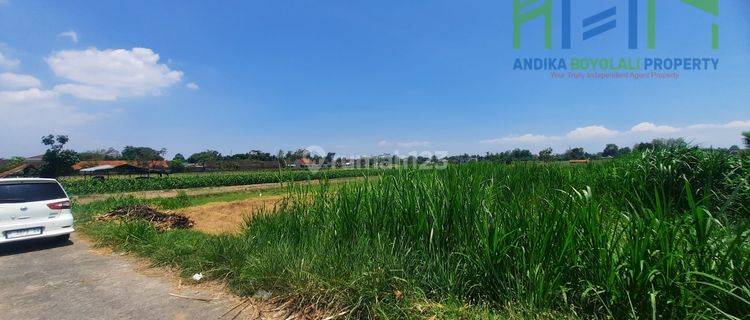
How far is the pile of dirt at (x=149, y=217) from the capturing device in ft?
29.2

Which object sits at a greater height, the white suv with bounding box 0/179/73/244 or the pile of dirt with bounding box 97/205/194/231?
the white suv with bounding box 0/179/73/244

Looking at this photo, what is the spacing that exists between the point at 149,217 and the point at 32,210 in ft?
8.68

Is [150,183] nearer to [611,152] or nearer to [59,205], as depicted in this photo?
[59,205]

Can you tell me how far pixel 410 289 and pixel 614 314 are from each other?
1536 millimetres

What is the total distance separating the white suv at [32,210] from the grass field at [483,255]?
375cm

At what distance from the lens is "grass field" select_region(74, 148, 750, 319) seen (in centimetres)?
239

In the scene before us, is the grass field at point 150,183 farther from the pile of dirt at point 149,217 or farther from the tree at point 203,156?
the tree at point 203,156

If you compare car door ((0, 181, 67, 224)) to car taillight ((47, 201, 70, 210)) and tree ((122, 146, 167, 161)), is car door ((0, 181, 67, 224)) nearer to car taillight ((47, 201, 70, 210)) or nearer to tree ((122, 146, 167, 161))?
car taillight ((47, 201, 70, 210))

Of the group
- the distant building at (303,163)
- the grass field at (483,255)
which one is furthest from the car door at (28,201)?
the distant building at (303,163)

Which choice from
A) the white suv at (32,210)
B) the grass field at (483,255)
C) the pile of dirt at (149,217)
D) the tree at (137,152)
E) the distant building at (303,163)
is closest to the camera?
the grass field at (483,255)

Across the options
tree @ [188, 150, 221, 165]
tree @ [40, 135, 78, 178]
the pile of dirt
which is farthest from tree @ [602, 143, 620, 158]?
tree @ [188, 150, 221, 165]

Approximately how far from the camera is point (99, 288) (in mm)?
4379

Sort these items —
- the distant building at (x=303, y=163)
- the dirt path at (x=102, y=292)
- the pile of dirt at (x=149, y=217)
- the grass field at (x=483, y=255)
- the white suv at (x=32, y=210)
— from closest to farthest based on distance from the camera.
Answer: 1. the grass field at (x=483, y=255)
2. the dirt path at (x=102, y=292)
3. the distant building at (x=303, y=163)
4. the white suv at (x=32, y=210)
5. the pile of dirt at (x=149, y=217)

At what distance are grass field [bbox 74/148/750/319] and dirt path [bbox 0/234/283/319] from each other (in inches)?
12.4
